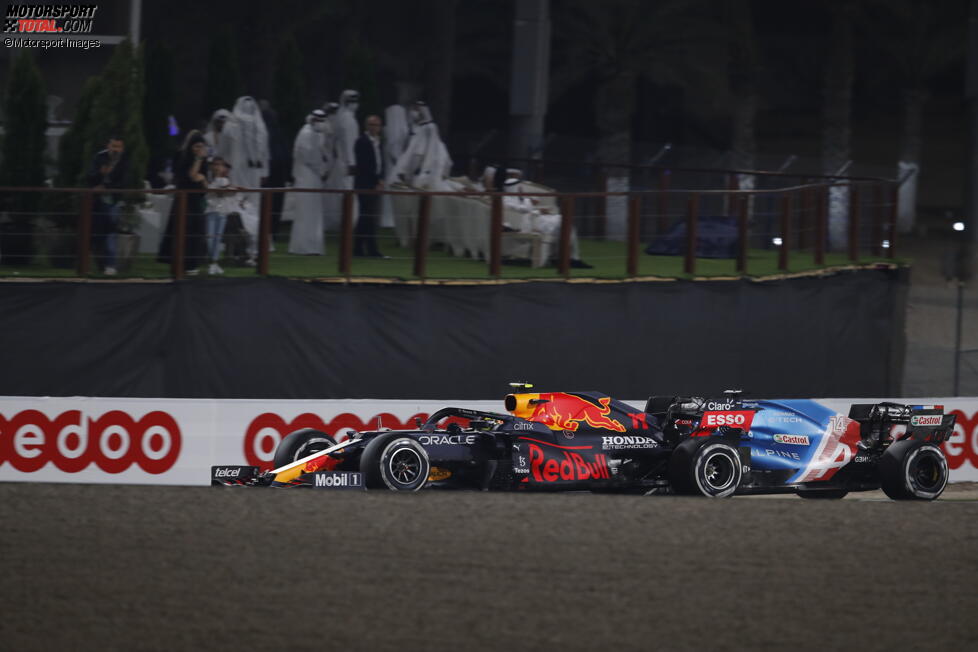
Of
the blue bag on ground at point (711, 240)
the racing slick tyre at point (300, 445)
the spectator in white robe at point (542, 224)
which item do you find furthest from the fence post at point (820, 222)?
the racing slick tyre at point (300, 445)

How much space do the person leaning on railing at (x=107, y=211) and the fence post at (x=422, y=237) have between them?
9.69 ft

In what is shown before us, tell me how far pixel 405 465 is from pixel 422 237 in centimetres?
446

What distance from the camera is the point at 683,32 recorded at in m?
32.8

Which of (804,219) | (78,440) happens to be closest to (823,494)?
(804,219)

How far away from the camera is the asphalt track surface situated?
26.5ft

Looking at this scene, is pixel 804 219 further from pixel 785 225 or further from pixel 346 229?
pixel 346 229

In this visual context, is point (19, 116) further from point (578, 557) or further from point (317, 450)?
point (578, 557)

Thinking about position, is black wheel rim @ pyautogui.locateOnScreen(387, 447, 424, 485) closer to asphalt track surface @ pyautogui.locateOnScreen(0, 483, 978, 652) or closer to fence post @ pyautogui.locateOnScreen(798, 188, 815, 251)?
asphalt track surface @ pyautogui.locateOnScreen(0, 483, 978, 652)

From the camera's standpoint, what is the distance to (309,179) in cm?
1864

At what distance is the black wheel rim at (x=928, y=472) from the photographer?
1318cm

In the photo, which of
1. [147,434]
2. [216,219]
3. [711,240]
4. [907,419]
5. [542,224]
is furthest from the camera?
[711,240]

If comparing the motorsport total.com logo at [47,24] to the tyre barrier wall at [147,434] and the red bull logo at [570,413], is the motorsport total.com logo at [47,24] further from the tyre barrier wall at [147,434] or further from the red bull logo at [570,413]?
the red bull logo at [570,413]

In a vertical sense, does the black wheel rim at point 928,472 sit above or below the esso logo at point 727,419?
below

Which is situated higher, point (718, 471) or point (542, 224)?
point (542, 224)
